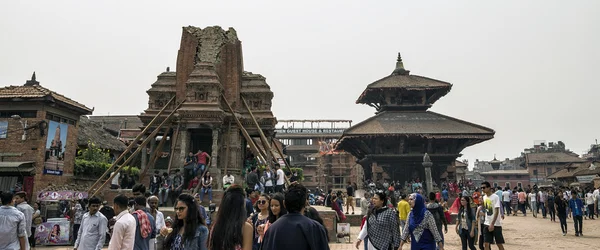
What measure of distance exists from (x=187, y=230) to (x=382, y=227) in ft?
10.1

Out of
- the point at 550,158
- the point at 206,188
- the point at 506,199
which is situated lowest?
the point at 506,199

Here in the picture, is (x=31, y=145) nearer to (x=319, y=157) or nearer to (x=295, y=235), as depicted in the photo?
(x=295, y=235)

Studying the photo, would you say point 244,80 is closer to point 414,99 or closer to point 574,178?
point 414,99

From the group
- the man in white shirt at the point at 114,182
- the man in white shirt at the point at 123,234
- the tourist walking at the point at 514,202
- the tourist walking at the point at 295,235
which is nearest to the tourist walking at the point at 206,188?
the man in white shirt at the point at 114,182

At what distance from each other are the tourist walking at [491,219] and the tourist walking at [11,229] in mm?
8108

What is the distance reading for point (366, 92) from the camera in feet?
113

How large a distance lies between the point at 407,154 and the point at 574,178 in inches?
1121

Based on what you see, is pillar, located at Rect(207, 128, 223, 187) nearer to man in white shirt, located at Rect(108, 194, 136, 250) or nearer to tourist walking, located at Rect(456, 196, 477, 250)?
tourist walking, located at Rect(456, 196, 477, 250)

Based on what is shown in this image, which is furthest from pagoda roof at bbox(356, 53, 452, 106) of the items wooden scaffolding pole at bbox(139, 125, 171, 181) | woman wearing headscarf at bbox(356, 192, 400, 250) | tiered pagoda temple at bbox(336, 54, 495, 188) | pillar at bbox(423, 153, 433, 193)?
woman wearing headscarf at bbox(356, 192, 400, 250)

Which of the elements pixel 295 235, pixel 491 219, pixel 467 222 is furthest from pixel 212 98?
pixel 295 235

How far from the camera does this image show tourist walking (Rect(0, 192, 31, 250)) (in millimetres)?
5992

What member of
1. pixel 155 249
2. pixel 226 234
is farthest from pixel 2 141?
pixel 226 234

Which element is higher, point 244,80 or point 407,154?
point 244,80

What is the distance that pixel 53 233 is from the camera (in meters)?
12.9
